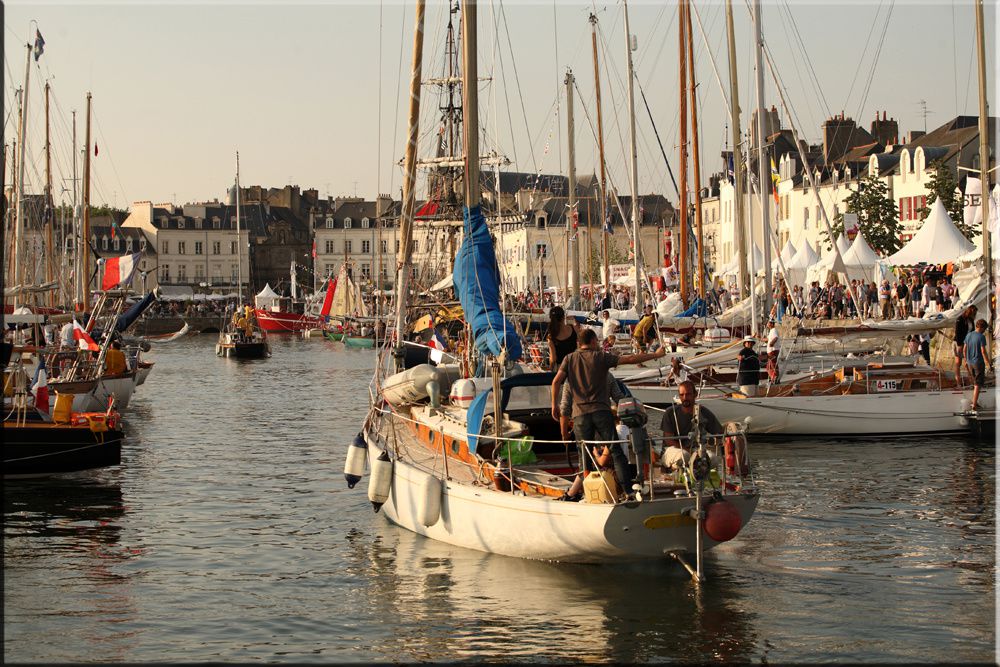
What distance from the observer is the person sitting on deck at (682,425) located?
15.2 m

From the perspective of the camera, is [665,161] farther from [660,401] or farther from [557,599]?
[557,599]

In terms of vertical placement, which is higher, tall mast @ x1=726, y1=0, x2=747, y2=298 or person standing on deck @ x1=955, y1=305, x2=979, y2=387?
tall mast @ x1=726, y1=0, x2=747, y2=298

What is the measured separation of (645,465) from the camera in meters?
15.2

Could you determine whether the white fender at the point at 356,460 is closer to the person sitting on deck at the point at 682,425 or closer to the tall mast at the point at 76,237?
the person sitting on deck at the point at 682,425

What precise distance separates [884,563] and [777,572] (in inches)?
68.5

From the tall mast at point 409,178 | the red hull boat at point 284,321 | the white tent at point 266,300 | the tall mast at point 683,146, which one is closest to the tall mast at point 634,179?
the tall mast at point 683,146

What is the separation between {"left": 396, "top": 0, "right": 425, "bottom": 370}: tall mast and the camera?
857 inches

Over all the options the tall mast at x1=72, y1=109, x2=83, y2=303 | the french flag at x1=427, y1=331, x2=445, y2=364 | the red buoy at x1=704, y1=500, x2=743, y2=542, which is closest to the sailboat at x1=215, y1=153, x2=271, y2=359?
the tall mast at x1=72, y1=109, x2=83, y2=303

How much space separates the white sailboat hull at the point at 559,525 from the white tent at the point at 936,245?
93.2 ft

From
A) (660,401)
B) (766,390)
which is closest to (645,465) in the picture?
(766,390)

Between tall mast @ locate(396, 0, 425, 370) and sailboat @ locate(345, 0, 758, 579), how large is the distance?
2 cm

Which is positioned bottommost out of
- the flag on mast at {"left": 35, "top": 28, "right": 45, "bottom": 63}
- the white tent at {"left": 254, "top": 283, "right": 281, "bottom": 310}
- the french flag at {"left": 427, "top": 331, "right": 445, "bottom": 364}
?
the french flag at {"left": 427, "top": 331, "right": 445, "bottom": 364}

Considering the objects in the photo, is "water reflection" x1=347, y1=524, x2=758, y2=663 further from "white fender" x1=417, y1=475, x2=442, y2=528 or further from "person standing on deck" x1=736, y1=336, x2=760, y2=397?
"person standing on deck" x1=736, y1=336, x2=760, y2=397

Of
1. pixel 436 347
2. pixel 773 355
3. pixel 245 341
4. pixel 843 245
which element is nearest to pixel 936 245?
pixel 843 245
